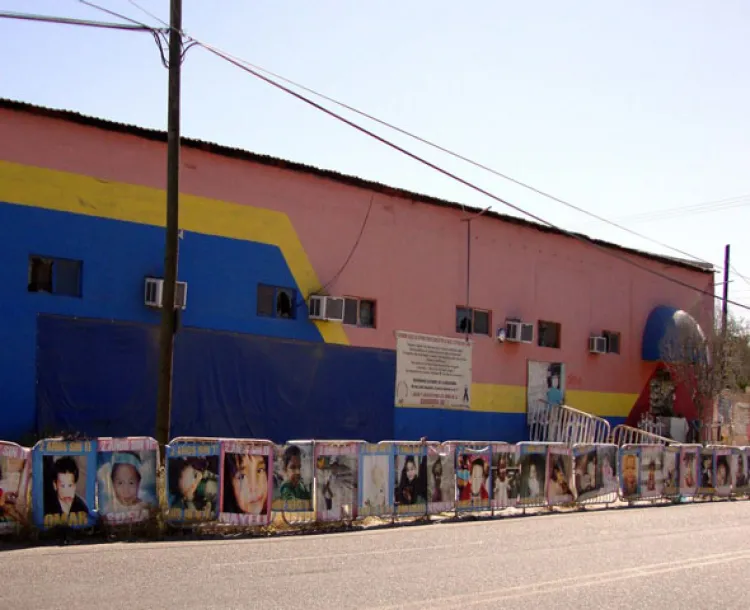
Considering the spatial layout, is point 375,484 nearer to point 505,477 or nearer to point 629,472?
point 505,477

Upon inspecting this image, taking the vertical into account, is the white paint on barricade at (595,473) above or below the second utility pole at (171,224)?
below

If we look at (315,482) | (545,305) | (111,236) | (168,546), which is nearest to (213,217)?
(111,236)

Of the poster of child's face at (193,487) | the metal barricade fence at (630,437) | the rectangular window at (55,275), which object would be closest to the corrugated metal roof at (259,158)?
the rectangular window at (55,275)

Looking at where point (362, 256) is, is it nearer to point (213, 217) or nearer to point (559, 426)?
point (213, 217)

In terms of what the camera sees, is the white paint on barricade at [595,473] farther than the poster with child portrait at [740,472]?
No

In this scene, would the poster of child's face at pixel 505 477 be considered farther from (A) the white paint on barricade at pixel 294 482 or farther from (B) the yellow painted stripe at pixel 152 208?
(B) the yellow painted stripe at pixel 152 208

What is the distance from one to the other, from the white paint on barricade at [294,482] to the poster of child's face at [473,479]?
3.35 metres

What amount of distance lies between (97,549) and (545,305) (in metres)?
19.5

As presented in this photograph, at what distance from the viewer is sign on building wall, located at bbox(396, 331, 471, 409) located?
25016 mm

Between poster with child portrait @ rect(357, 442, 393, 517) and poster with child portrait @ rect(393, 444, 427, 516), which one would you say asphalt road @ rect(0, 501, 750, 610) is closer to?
poster with child portrait @ rect(357, 442, 393, 517)

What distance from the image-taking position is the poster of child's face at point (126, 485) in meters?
13.7

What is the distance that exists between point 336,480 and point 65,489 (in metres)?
4.26

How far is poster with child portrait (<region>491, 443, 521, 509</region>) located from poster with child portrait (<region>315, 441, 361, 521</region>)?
339 centimetres

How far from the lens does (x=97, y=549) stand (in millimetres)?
12305
